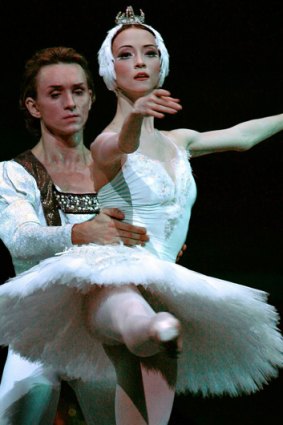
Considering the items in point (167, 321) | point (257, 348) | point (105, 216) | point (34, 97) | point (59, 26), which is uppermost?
point (59, 26)

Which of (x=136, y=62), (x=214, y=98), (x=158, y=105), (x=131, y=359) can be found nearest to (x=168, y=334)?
(x=131, y=359)

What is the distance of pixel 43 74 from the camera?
236 cm

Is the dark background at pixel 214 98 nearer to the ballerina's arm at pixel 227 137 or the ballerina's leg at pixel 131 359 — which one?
the ballerina's arm at pixel 227 137

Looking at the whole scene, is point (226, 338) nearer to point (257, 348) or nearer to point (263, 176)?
point (257, 348)

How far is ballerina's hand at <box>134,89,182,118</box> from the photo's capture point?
1693mm

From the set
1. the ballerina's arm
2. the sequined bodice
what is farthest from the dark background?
the sequined bodice

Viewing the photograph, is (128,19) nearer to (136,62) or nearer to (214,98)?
(136,62)

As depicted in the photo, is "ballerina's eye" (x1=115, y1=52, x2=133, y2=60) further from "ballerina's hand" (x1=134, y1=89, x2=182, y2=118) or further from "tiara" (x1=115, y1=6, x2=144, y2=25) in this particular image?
"ballerina's hand" (x1=134, y1=89, x2=182, y2=118)

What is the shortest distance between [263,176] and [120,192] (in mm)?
926

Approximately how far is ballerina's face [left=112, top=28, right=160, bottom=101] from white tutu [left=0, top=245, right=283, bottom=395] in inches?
14.2

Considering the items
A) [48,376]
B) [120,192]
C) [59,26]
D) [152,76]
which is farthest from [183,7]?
[48,376]

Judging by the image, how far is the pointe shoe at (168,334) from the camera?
5.03 ft

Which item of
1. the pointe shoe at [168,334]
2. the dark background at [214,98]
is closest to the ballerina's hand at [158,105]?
the pointe shoe at [168,334]

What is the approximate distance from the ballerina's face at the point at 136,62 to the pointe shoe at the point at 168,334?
62cm
